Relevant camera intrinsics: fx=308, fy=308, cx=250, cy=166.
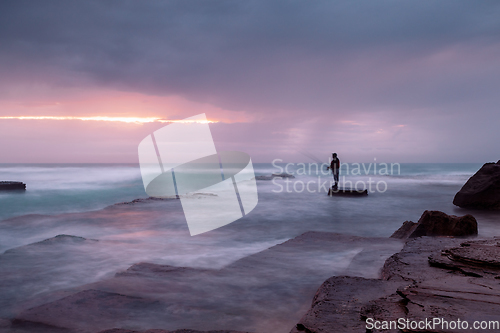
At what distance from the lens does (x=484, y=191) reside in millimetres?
10180

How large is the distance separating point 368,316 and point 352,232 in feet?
18.7

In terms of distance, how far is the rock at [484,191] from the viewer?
1000cm

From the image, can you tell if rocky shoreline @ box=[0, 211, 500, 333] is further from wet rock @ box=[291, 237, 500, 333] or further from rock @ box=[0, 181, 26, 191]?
rock @ box=[0, 181, 26, 191]

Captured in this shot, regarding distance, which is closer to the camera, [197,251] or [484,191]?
[197,251]

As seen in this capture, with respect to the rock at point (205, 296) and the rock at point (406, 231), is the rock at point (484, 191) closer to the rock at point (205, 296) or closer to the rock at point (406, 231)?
the rock at point (406, 231)

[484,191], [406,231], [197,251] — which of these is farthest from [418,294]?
[484,191]

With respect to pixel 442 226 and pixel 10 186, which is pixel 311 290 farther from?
pixel 10 186

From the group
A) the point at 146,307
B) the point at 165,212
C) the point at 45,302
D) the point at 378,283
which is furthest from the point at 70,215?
the point at 378,283

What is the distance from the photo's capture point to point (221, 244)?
6371 mm

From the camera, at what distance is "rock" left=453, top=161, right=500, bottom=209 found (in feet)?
32.8

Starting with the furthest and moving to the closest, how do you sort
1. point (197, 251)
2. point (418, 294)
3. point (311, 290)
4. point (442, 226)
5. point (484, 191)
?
1. point (484, 191)
2. point (442, 226)
3. point (197, 251)
4. point (311, 290)
5. point (418, 294)

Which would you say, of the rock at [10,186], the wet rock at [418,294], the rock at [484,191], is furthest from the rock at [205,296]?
the rock at [10,186]

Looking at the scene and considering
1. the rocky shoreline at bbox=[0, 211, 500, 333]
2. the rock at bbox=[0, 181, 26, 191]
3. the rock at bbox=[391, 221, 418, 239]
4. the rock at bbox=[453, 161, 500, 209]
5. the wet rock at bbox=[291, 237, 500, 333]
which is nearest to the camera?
the wet rock at bbox=[291, 237, 500, 333]

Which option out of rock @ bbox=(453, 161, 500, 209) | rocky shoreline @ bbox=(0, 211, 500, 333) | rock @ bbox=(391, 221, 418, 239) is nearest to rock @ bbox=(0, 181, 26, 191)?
rocky shoreline @ bbox=(0, 211, 500, 333)
